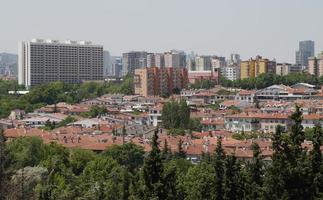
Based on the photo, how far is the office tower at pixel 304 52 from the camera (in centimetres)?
9383

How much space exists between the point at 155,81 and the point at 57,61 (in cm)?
1778

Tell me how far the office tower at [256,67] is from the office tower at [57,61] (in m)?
14.6

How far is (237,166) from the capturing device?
8.70 m

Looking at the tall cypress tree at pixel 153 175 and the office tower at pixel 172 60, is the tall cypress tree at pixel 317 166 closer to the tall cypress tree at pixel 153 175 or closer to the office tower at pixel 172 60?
the tall cypress tree at pixel 153 175

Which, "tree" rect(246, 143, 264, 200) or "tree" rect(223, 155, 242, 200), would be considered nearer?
"tree" rect(246, 143, 264, 200)

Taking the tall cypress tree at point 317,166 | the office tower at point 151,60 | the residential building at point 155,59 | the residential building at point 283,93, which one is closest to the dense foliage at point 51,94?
the residential building at point 283,93

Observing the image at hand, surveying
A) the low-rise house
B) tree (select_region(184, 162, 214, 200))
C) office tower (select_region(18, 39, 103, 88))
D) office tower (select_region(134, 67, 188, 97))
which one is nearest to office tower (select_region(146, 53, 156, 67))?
office tower (select_region(18, 39, 103, 88))

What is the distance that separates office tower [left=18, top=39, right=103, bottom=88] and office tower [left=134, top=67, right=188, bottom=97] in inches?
632

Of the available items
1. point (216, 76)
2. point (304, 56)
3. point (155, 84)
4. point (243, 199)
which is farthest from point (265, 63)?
point (243, 199)

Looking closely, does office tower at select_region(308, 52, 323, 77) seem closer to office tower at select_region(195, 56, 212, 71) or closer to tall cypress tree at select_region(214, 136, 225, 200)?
office tower at select_region(195, 56, 212, 71)

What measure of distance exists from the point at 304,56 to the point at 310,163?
8930 centimetres

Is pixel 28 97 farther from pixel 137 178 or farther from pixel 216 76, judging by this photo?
pixel 137 178

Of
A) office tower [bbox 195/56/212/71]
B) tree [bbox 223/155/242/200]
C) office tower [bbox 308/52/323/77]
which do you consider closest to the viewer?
tree [bbox 223/155/242/200]

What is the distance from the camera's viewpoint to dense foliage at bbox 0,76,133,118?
1583 inches
